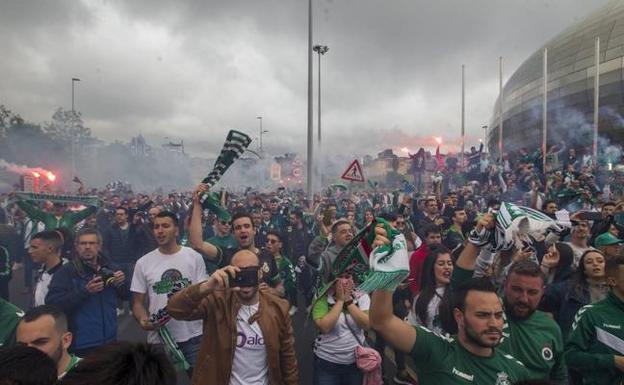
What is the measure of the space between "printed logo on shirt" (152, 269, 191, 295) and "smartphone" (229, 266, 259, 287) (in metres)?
1.49

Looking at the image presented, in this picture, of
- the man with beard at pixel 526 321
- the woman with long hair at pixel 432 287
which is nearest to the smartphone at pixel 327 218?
the woman with long hair at pixel 432 287

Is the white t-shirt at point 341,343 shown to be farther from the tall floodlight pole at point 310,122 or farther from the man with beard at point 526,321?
the tall floodlight pole at point 310,122

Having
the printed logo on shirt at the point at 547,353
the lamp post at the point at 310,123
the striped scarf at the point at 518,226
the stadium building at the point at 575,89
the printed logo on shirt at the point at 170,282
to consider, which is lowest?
the printed logo on shirt at the point at 547,353

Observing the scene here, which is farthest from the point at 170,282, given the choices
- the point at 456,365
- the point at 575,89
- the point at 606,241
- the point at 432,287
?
the point at 575,89

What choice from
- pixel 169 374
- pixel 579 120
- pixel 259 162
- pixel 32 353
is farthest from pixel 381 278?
pixel 579 120

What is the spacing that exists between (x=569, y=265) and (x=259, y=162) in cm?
3486

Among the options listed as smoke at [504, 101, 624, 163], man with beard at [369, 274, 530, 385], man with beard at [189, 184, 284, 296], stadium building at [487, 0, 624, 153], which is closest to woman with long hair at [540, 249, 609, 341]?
man with beard at [369, 274, 530, 385]

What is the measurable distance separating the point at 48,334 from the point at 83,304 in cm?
134

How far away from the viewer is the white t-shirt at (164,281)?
12.5 ft

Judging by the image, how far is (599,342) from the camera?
Answer: 2.79m

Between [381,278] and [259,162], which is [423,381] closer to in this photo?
[381,278]

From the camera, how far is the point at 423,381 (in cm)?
237

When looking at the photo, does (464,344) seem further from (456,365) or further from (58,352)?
(58,352)

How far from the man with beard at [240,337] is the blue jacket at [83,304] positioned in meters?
1.44
